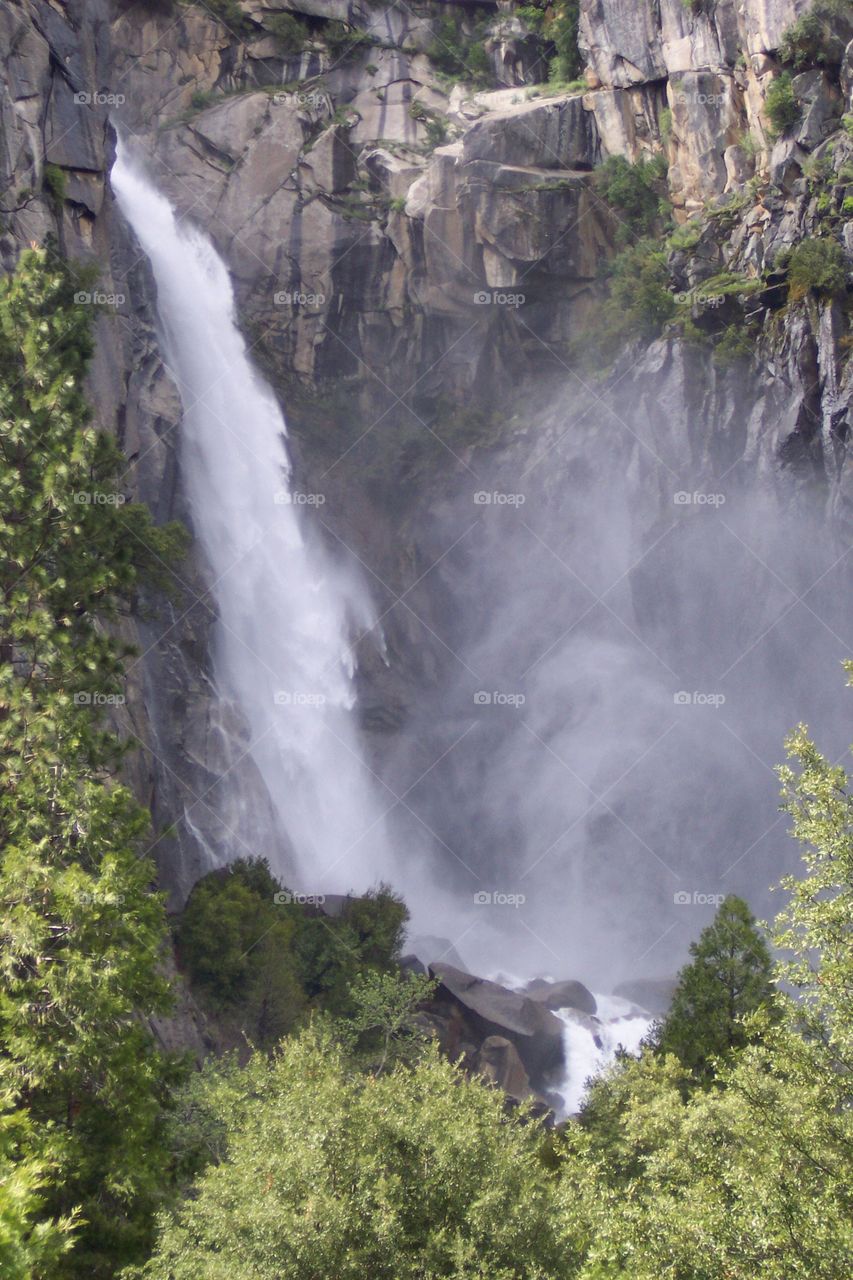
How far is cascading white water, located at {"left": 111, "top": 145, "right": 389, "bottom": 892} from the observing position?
113 ft

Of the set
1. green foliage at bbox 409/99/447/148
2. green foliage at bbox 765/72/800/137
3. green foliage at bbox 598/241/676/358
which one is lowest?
green foliage at bbox 598/241/676/358

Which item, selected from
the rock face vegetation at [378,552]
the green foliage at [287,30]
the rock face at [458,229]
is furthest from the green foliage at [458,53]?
the green foliage at [287,30]

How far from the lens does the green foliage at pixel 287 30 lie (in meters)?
44.4

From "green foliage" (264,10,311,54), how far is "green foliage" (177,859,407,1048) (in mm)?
35436

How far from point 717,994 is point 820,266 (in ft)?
85.3

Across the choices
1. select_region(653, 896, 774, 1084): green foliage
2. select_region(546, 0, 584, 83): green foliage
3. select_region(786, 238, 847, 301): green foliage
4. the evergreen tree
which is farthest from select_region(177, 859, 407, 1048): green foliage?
select_region(546, 0, 584, 83): green foliage

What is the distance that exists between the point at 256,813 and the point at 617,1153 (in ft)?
59.0

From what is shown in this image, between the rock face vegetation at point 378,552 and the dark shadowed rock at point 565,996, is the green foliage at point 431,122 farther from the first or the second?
the dark shadowed rock at point 565,996

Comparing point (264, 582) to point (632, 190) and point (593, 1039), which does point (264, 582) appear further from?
point (632, 190)

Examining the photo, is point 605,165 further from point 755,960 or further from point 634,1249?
point 634,1249

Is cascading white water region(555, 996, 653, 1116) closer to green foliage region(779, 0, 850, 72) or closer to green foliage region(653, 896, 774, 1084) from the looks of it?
green foliage region(653, 896, 774, 1084)

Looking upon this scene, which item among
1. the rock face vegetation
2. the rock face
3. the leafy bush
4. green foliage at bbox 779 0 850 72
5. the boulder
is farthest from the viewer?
the rock face

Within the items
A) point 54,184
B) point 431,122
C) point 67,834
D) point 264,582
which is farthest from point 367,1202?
point 431,122

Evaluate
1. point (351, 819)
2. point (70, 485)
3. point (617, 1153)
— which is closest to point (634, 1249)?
point (617, 1153)
